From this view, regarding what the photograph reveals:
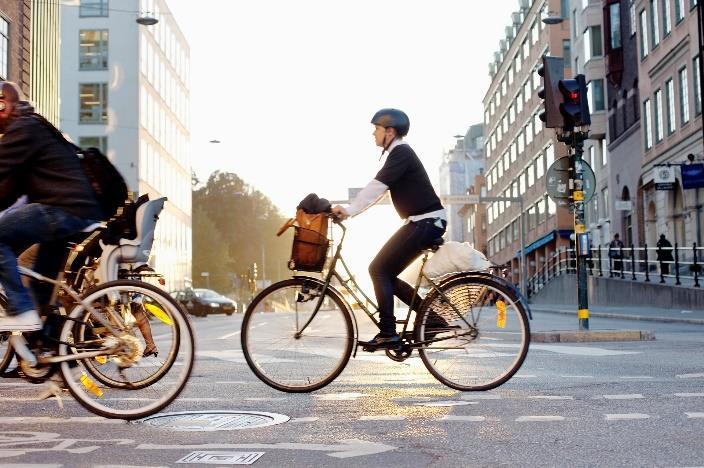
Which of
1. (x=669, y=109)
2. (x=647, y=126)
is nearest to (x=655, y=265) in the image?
(x=669, y=109)

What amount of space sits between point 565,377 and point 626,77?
40915 millimetres

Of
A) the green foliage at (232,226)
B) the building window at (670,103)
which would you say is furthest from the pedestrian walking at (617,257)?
the green foliage at (232,226)

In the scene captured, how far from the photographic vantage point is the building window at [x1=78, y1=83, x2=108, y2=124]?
60.3 m

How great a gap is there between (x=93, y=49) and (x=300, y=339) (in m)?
56.9

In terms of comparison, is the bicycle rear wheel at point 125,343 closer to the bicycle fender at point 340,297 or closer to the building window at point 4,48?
the bicycle fender at point 340,297

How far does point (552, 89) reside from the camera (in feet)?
47.8

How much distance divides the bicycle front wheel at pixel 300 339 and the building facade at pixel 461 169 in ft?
382

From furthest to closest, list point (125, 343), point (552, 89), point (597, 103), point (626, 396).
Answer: point (597, 103), point (552, 89), point (626, 396), point (125, 343)

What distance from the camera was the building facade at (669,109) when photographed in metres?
35.2

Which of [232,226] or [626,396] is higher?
[232,226]

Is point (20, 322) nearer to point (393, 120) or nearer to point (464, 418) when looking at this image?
point (464, 418)

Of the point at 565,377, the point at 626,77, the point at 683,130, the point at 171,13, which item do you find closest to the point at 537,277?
the point at 626,77

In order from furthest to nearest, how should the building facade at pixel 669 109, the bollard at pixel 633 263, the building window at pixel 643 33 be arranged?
the building window at pixel 643 33
the building facade at pixel 669 109
the bollard at pixel 633 263

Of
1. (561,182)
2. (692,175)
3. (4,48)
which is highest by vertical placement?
(4,48)
